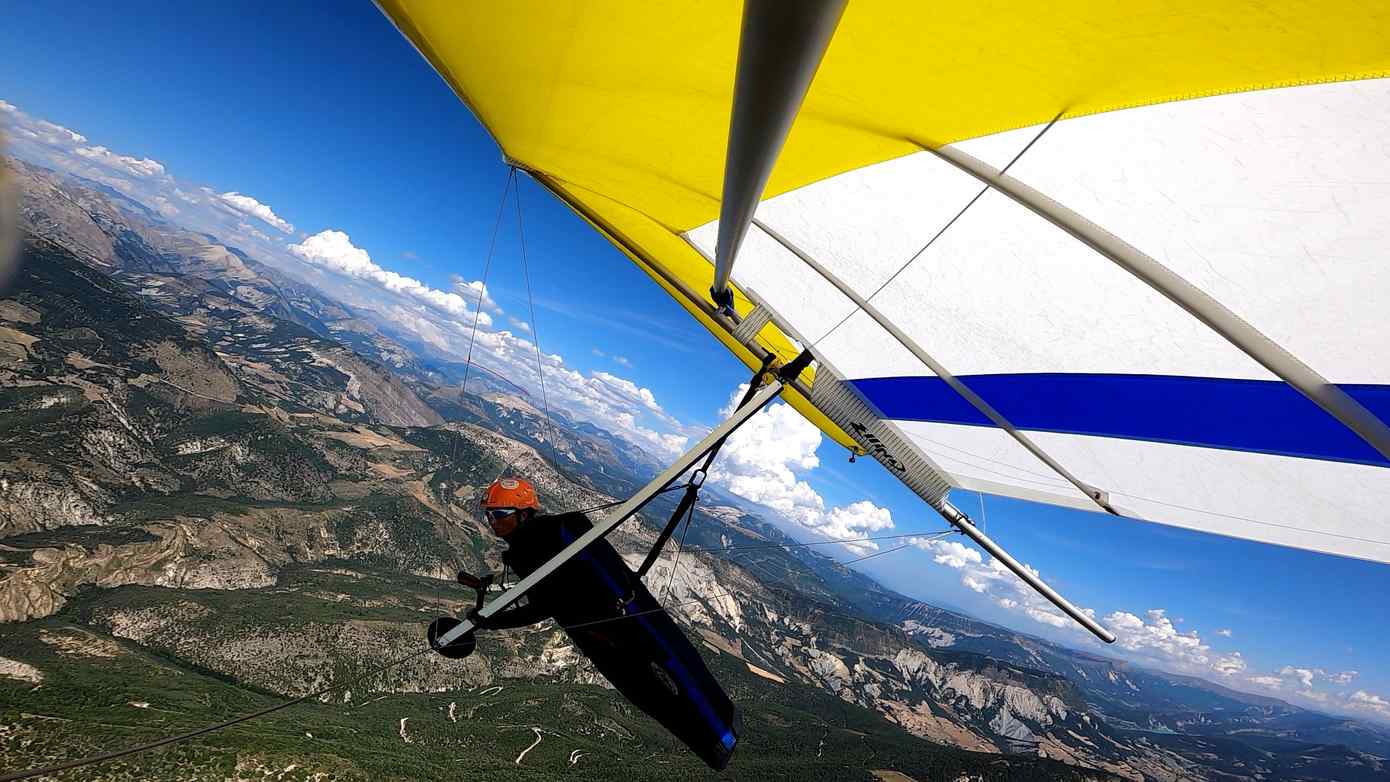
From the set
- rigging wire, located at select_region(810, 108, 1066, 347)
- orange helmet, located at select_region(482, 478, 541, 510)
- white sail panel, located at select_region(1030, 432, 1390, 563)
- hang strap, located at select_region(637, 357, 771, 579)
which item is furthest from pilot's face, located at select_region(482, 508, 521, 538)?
white sail panel, located at select_region(1030, 432, 1390, 563)

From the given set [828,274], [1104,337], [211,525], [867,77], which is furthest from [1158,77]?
[211,525]

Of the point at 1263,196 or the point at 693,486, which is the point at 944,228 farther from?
the point at 693,486

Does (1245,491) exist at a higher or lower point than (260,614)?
higher

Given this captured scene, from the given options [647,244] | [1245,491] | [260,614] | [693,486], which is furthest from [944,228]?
[260,614]

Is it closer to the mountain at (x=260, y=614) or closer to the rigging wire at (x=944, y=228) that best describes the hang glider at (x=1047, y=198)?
the rigging wire at (x=944, y=228)

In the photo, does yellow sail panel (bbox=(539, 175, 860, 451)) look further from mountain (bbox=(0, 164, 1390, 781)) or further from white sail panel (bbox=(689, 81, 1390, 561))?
mountain (bbox=(0, 164, 1390, 781))

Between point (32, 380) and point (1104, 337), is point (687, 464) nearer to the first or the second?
point (1104, 337)
